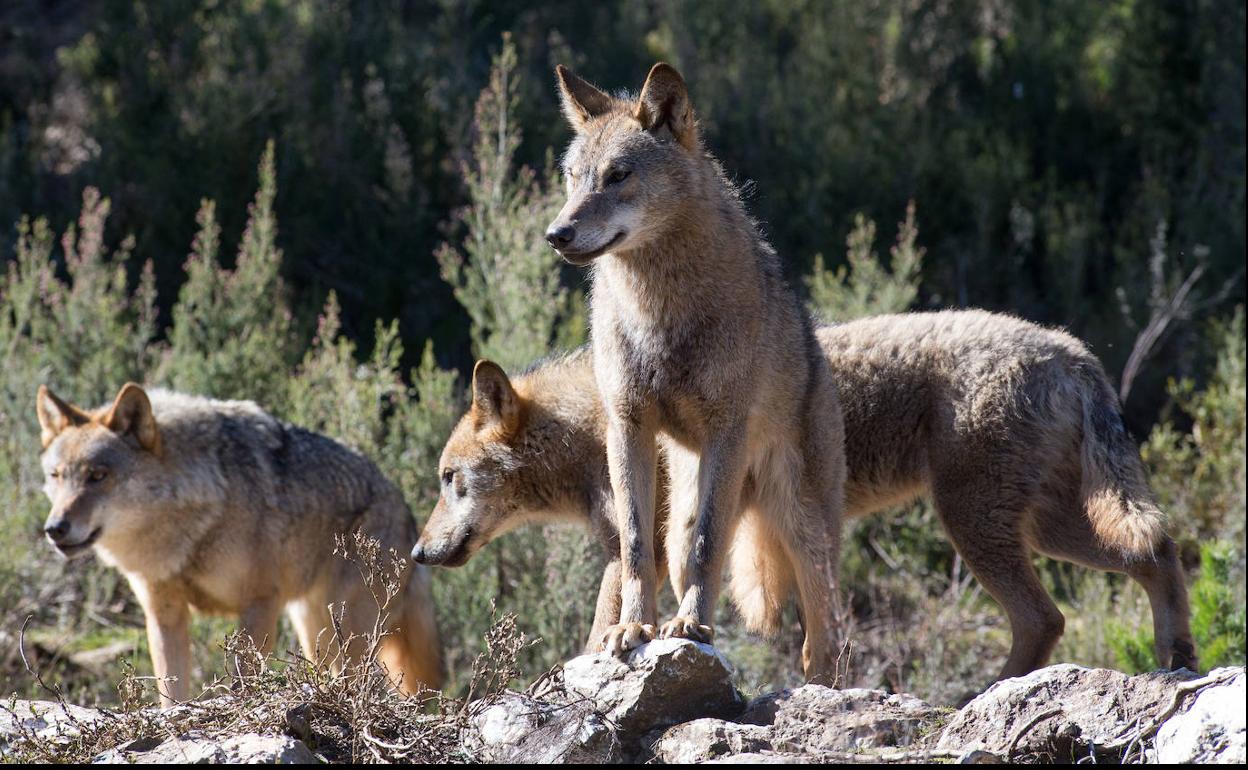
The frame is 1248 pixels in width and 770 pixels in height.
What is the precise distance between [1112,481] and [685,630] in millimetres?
2233

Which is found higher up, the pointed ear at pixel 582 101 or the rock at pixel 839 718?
the pointed ear at pixel 582 101

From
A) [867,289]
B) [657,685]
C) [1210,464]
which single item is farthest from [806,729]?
[1210,464]

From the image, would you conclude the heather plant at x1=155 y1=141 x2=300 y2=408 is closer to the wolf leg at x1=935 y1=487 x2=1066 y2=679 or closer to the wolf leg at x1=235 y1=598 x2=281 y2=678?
the wolf leg at x1=235 y1=598 x2=281 y2=678

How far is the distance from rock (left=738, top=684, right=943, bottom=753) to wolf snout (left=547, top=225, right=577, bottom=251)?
1622 millimetres

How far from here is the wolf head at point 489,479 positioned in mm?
5961

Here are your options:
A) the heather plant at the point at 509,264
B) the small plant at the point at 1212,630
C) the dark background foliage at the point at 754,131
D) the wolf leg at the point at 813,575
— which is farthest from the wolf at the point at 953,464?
the dark background foliage at the point at 754,131

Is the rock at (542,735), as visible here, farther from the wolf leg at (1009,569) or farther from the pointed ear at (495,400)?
the wolf leg at (1009,569)

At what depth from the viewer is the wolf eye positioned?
16.2ft

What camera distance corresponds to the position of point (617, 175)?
195 inches

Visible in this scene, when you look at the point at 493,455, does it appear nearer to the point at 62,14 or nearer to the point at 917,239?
the point at 917,239

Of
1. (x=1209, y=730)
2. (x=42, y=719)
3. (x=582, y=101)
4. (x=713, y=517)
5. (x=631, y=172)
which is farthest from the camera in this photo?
(x=582, y=101)

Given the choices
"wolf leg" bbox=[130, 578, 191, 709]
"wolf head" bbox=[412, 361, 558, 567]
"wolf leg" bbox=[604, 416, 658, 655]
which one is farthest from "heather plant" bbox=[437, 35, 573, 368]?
"wolf leg" bbox=[604, 416, 658, 655]

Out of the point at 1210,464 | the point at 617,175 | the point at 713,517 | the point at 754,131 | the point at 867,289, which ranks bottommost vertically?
the point at 1210,464

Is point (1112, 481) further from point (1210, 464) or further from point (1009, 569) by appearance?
point (1210, 464)
